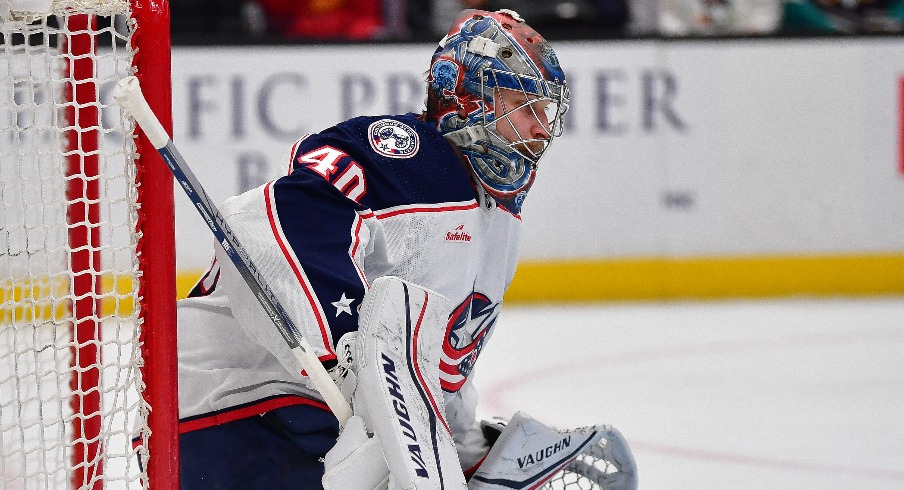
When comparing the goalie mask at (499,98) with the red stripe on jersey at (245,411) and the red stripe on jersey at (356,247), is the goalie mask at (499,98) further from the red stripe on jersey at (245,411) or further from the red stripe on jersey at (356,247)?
the red stripe on jersey at (245,411)

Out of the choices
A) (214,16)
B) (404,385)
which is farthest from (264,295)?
(214,16)

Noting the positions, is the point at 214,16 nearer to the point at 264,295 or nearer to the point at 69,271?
the point at 69,271

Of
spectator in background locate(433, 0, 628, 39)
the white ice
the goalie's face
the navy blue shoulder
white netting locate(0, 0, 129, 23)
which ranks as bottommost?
the white ice

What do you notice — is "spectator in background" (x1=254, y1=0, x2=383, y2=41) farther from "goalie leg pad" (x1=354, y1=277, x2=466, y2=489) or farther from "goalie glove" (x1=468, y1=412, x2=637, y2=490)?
"goalie leg pad" (x1=354, y1=277, x2=466, y2=489)

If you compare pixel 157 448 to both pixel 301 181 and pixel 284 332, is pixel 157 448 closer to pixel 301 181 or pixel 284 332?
pixel 284 332

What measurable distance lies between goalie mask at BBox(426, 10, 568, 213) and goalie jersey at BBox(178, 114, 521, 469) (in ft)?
0.12

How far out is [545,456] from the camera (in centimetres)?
209

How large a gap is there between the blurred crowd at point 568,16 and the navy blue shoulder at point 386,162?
357cm

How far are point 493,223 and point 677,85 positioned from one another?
359 cm

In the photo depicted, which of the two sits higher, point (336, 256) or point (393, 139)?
point (393, 139)

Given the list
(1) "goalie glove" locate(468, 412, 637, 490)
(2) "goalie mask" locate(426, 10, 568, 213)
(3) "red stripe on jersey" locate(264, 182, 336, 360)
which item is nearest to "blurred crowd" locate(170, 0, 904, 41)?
(1) "goalie glove" locate(468, 412, 637, 490)

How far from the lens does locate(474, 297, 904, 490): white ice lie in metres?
3.12

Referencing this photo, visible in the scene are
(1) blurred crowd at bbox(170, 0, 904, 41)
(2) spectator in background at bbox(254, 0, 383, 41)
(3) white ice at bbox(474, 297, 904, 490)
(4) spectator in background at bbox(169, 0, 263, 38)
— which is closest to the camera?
(3) white ice at bbox(474, 297, 904, 490)

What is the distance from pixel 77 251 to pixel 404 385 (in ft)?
1.97
